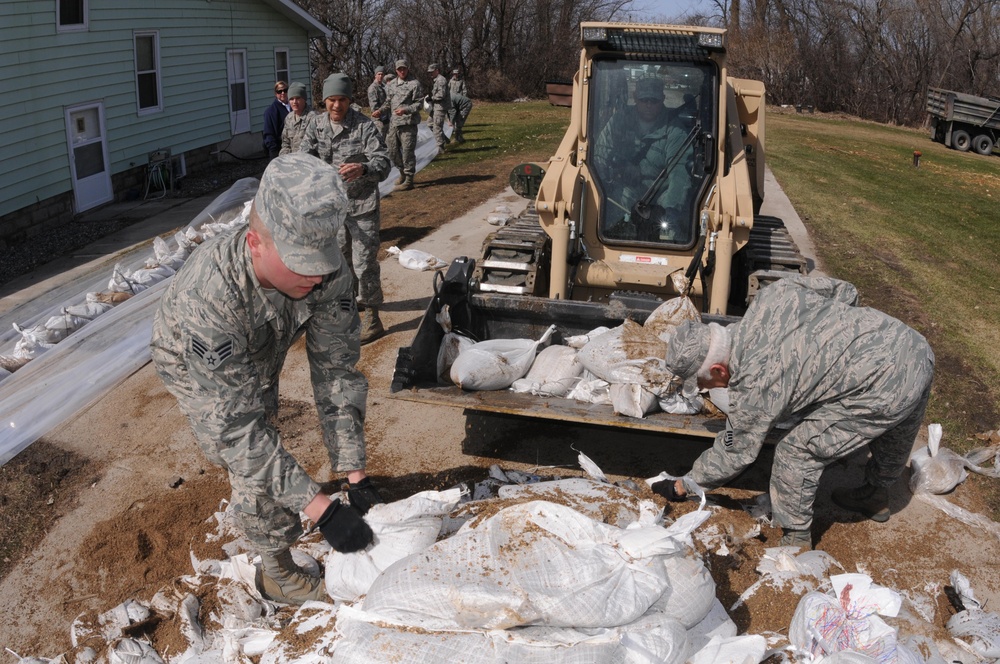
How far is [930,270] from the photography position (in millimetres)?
9922

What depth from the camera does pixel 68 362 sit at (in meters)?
6.39

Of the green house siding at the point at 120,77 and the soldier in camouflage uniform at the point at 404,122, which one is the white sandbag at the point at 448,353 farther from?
the soldier in camouflage uniform at the point at 404,122

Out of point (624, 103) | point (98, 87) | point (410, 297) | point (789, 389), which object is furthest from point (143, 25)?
point (789, 389)

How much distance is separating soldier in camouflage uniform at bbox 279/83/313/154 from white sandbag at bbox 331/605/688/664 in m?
7.66

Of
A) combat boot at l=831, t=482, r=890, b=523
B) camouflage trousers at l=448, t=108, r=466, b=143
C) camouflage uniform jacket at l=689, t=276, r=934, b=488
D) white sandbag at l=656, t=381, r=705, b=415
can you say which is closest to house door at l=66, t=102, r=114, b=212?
Result: camouflage trousers at l=448, t=108, r=466, b=143

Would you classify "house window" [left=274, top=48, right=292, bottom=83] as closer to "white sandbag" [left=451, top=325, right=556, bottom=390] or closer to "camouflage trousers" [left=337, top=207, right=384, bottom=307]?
"camouflage trousers" [left=337, top=207, right=384, bottom=307]

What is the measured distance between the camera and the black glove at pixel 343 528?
315cm

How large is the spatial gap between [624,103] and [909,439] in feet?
10.6

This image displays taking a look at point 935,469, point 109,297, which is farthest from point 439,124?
point 935,469

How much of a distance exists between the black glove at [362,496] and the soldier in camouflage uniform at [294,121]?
6.94 m

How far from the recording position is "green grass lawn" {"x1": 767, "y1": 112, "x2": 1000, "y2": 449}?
265 inches

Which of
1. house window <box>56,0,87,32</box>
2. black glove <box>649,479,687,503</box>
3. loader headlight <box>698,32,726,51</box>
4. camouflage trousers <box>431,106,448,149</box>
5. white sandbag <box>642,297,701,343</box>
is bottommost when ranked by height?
black glove <box>649,479,687,503</box>

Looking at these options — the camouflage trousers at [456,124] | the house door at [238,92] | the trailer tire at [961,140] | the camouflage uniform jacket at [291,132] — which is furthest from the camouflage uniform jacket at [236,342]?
the trailer tire at [961,140]

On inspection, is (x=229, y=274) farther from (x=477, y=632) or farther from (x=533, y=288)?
(x=533, y=288)
